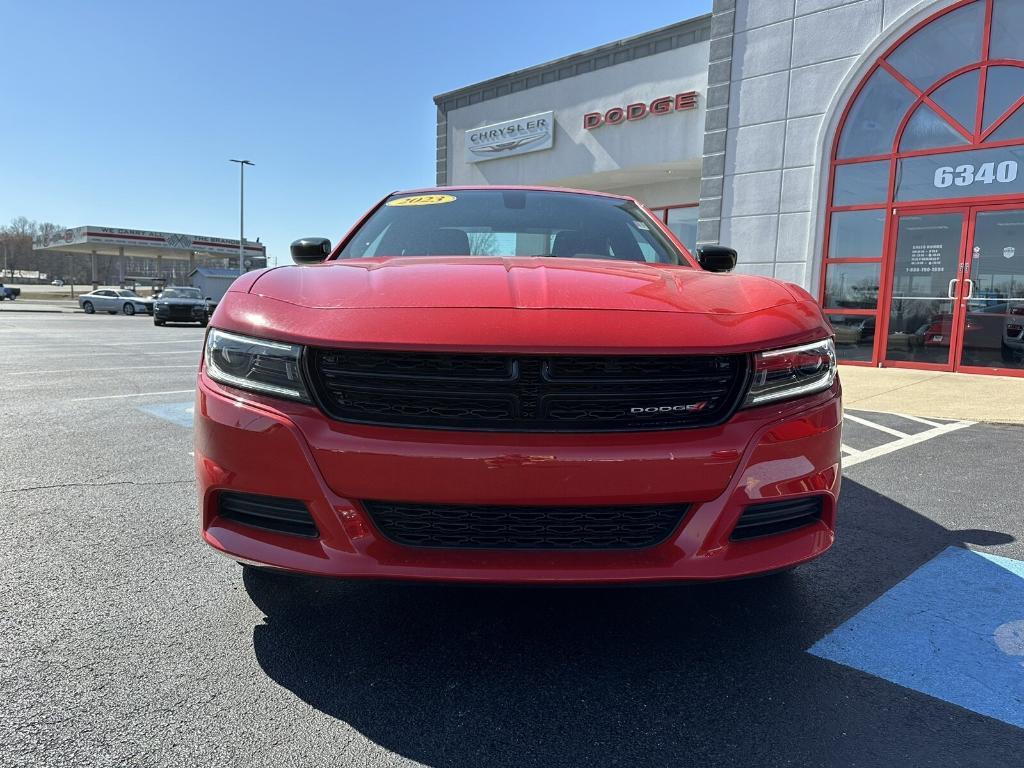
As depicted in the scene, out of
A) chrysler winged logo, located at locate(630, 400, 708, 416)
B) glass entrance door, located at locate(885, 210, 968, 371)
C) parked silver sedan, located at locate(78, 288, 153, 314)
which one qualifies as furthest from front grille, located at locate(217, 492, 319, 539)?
parked silver sedan, located at locate(78, 288, 153, 314)

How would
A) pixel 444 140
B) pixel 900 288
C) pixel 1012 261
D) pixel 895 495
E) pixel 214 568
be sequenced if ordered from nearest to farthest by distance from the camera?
pixel 214 568
pixel 895 495
pixel 1012 261
pixel 900 288
pixel 444 140

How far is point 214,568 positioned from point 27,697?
847 mm

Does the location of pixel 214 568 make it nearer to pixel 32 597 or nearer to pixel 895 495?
pixel 32 597

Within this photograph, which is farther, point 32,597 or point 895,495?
point 895,495

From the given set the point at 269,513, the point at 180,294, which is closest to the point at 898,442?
the point at 269,513

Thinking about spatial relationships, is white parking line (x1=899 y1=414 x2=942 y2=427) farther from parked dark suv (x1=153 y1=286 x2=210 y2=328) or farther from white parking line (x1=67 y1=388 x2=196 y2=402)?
parked dark suv (x1=153 y1=286 x2=210 y2=328)

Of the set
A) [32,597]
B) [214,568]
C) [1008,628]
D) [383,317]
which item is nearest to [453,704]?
[383,317]

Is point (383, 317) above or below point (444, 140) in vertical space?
below

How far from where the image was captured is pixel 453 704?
1.69m

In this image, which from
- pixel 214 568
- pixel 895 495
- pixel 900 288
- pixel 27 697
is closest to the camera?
pixel 27 697

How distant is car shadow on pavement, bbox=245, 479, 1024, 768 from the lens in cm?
154

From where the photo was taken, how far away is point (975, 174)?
375 inches

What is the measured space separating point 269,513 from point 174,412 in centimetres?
458

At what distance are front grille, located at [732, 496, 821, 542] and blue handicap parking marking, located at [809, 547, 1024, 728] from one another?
45 centimetres
